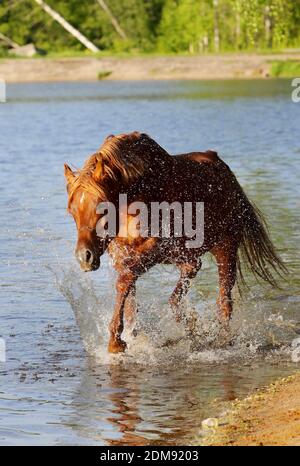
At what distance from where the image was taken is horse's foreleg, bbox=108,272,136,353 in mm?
7996

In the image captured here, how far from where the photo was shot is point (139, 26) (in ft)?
209

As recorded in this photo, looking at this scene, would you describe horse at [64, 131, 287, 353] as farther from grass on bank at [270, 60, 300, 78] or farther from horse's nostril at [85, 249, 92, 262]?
grass on bank at [270, 60, 300, 78]

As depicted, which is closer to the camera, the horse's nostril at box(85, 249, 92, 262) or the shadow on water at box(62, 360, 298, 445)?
the shadow on water at box(62, 360, 298, 445)

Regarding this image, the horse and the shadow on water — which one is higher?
the horse

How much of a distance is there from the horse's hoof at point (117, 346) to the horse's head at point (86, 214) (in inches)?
31.9

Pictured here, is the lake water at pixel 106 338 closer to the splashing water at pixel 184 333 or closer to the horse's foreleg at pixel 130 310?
the splashing water at pixel 184 333

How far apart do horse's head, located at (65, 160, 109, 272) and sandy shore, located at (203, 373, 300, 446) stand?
4.23ft

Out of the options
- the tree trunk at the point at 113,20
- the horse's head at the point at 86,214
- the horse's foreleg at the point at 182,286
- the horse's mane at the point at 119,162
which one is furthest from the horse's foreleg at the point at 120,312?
the tree trunk at the point at 113,20

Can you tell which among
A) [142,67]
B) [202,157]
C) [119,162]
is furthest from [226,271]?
[142,67]

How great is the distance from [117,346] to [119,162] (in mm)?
1336

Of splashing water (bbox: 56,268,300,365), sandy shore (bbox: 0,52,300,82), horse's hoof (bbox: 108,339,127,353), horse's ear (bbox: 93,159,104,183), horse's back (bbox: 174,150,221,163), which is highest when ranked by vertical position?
horse's ear (bbox: 93,159,104,183)

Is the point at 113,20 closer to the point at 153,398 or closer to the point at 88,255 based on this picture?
the point at 88,255

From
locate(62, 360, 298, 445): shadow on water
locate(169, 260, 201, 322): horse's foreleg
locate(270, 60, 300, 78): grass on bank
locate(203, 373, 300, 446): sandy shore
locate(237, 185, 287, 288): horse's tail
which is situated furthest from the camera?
locate(270, 60, 300, 78): grass on bank

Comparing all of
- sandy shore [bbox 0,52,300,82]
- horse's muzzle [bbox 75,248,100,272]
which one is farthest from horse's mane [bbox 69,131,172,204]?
sandy shore [bbox 0,52,300,82]
